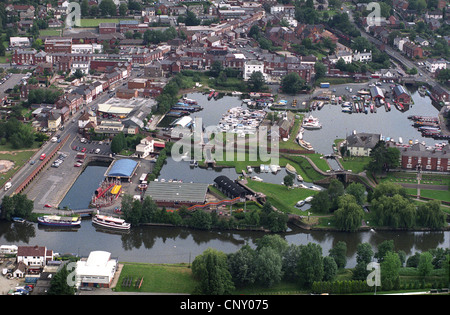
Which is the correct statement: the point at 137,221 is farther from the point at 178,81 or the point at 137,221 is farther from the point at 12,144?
the point at 178,81

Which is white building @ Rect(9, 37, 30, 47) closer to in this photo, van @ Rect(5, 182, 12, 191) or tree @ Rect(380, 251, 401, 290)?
van @ Rect(5, 182, 12, 191)

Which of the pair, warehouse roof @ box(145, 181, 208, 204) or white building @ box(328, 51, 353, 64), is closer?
warehouse roof @ box(145, 181, 208, 204)

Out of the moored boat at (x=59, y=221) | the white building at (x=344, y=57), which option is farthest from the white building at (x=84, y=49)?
the moored boat at (x=59, y=221)

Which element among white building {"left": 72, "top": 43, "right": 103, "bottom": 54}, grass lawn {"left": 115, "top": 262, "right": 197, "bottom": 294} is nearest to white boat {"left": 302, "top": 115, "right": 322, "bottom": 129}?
grass lawn {"left": 115, "top": 262, "right": 197, "bottom": 294}

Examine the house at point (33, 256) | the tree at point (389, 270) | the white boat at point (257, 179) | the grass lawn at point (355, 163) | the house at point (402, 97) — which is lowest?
the house at point (33, 256)

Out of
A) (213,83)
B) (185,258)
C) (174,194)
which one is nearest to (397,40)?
(213,83)

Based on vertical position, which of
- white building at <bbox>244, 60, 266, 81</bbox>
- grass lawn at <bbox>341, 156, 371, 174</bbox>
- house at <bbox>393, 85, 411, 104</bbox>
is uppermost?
white building at <bbox>244, 60, 266, 81</bbox>

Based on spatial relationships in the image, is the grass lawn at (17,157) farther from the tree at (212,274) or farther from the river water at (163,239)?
the tree at (212,274)
